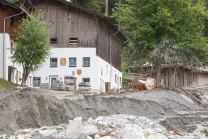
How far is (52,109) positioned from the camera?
43.9 ft

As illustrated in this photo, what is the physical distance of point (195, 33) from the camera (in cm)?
3127

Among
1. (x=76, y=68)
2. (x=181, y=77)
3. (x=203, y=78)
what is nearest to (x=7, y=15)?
(x=76, y=68)

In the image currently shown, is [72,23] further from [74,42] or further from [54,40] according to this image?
[54,40]

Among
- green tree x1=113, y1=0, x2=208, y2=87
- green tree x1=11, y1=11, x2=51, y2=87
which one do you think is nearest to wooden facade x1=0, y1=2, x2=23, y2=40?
green tree x1=11, y1=11, x2=51, y2=87

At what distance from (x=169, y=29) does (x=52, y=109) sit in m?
19.1

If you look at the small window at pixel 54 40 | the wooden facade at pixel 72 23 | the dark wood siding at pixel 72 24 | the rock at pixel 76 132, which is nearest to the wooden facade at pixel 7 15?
the wooden facade at pixel 72 23

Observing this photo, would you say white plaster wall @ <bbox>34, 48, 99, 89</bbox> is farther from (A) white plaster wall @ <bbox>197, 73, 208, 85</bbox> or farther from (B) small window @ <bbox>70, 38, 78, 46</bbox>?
(A) white plaster wall @ <bbox>197, 73, 208, 85</bbox>

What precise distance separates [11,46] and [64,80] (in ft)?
23.2

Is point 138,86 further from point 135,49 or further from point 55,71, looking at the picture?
point 55,71

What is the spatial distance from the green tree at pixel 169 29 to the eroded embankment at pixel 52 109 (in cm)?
909

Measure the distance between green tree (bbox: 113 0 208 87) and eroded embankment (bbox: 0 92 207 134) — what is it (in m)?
9.09

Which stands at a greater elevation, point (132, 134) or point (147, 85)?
point (147, 85)

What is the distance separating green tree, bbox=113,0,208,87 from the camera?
2934cm

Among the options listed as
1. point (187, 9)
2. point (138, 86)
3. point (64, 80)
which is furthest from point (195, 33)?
point (64, 80)
